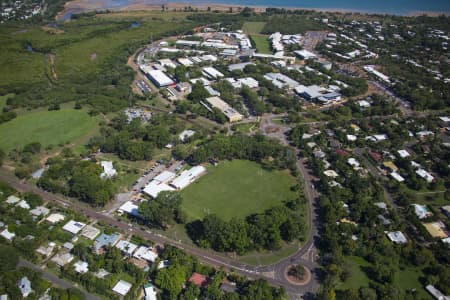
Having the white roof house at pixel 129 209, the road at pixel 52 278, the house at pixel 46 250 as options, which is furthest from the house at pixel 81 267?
the white roof house at pixel 129 209

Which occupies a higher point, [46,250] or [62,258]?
[46,250]

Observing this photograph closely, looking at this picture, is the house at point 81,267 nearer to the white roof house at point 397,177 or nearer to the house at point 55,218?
the house at point 55,218

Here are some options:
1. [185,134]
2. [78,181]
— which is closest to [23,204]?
[78,181]

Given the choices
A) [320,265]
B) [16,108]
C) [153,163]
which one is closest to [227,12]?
[16,108]

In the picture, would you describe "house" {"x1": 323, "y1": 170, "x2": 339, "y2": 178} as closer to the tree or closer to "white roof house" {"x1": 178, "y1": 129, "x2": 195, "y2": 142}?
"white roof house" {"x1": 178, "y1": 129, "x2": 195, "y2": 142}

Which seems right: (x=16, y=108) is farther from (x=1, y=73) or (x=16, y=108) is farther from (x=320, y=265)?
(x=320, y=265)

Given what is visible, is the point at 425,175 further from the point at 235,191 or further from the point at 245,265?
the point at 245,265
